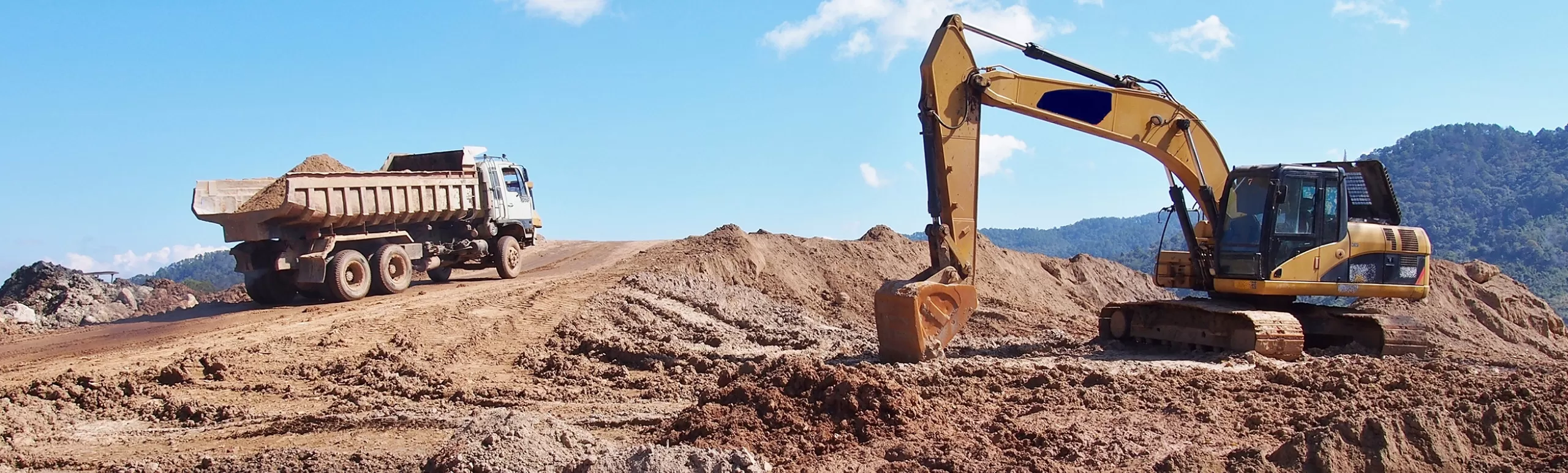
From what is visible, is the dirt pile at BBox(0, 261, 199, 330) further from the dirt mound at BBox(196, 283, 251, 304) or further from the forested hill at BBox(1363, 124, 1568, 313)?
the forested hill at BBox(1363, 124, 1568, 313)

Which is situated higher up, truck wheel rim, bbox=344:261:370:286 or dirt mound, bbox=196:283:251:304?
truck wheel rim, bbox=344:261:370:286

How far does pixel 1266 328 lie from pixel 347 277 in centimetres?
1181

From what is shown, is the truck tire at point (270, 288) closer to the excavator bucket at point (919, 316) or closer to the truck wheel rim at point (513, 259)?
the truck wheel rim at point (513, 259)

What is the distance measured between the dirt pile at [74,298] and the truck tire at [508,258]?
6.46 meters

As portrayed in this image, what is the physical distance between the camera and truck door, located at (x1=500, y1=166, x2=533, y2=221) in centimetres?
1917

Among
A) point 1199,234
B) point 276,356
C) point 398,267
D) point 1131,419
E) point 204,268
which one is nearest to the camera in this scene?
point 1131,419

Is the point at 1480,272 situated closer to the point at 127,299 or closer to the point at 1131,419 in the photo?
the point at 1131,419

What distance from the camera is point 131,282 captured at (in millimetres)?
21203

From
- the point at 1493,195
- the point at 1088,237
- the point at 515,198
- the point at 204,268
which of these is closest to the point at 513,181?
the point at 515,198

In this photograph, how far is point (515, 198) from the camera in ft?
64.0

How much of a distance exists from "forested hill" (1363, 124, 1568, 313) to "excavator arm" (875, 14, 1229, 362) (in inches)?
Result: 1315

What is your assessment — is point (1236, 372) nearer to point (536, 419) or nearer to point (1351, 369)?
point (1351, 369)

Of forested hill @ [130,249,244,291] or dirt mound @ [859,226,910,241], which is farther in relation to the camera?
A: forested hill @ [130,249,244,291]

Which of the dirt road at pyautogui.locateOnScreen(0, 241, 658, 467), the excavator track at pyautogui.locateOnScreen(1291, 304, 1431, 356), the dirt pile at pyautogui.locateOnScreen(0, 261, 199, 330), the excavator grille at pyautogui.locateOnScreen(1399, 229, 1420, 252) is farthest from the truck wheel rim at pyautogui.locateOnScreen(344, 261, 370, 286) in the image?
the excavator grille at pyautogui.locateOnScreen(1399, 229, 1420, 252)
